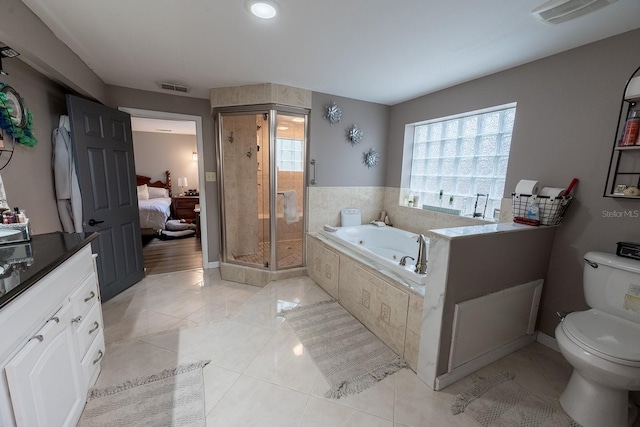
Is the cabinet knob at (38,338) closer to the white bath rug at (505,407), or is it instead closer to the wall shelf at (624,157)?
the white bath rug at (505,407)

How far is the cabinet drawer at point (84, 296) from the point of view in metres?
1.29

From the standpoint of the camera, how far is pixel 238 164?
10.8 feet

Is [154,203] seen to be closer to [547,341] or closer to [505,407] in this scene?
[505,407]

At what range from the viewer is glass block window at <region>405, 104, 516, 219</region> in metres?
2.41

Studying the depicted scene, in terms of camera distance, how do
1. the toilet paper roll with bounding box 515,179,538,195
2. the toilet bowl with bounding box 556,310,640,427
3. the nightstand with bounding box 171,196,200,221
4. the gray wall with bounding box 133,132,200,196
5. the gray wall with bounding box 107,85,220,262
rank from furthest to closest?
1. the gray wall with bounding box 133,132,200,196
2. the nightstand with bounding box 171,196,200,221
3. the gray wall with bounding box 107,85,220,262
4. the toilet paper roll with bounding box 515,179,538,195
5. the toilet bowl with bounding box 556,310,640,427

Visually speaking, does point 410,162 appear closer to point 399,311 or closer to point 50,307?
point 399,311

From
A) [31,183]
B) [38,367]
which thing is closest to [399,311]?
[38,367]

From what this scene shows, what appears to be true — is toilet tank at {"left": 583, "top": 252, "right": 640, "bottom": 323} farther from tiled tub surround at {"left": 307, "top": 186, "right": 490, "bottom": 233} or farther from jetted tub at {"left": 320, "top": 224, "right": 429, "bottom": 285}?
jetted tub at {"left": 320, "top": 224, "right": 429, "bottom": 285}

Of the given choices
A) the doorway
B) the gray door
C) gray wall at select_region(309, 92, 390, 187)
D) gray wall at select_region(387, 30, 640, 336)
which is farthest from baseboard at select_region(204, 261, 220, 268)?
gray wall at select_region(387, 30, 640, 336)

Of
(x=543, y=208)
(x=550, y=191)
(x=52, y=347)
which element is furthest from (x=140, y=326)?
(x=550, y=191)

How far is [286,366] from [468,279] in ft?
4.27

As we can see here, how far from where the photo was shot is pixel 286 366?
1.68 metres

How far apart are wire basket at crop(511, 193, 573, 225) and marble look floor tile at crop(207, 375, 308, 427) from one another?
6.45 ft

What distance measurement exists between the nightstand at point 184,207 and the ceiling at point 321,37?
3.77 m
